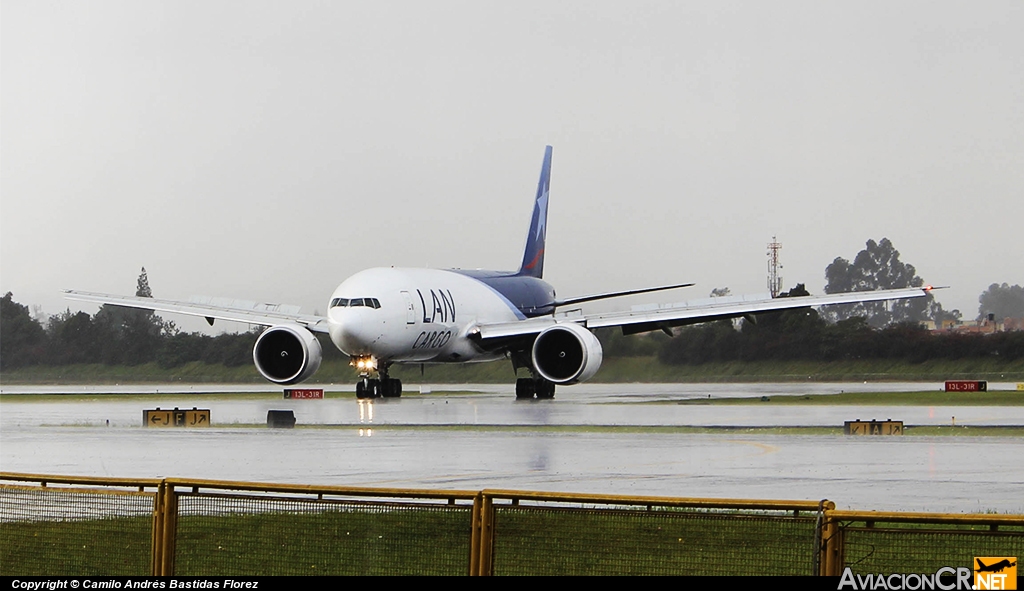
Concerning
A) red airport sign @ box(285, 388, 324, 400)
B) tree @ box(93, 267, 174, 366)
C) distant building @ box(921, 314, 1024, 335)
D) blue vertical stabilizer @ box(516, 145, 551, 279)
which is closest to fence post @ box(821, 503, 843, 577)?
red airport sign @ box(285, 388, 324, 400)

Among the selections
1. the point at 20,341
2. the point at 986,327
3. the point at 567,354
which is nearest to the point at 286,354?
the point at 567,354

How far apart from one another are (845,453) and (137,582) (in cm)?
1321

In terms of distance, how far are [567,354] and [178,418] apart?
532 inches

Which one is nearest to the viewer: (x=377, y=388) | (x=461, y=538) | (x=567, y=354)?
(x=461, y=538)

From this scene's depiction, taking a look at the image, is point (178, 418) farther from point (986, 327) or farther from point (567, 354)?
point (986, 327)

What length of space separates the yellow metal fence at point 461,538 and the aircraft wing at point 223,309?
3508 centimetres

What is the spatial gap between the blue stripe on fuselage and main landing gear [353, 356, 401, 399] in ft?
16.3

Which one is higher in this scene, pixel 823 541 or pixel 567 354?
pixel 567 354

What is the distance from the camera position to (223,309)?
4738 cm

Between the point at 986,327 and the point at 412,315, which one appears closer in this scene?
the point at 412,315

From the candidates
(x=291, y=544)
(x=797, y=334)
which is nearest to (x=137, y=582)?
(x=291, y=544)

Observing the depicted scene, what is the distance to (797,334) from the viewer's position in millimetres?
55812

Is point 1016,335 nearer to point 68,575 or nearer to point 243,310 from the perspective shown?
point 243,310

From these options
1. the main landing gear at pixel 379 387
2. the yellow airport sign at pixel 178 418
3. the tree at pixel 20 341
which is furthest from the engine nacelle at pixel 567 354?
the tree at pixel 20 341
